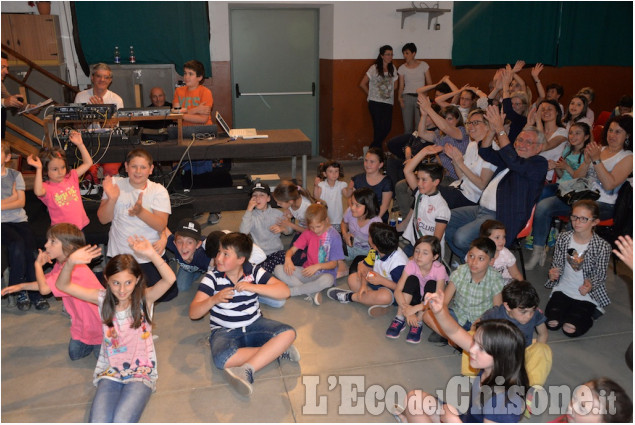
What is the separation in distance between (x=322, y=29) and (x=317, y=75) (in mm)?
704

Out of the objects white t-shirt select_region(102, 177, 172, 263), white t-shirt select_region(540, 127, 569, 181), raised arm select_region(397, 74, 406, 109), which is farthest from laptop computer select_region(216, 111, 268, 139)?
raised arm select_region(397, 74, 406, 109)

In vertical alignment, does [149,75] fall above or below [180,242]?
above

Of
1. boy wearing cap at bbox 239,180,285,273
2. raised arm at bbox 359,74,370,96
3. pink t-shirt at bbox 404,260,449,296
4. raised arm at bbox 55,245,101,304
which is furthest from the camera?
raised arm at bbox 359,74,370,96

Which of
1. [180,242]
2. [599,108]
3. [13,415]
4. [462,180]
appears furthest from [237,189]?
[599,108]

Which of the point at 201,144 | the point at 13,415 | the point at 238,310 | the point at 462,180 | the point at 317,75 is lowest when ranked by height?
the point at 13,415

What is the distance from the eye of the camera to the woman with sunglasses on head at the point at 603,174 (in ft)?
13.8

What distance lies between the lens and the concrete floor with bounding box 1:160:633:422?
2.94 metres

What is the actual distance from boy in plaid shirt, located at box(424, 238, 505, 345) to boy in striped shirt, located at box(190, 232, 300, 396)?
3.44ft

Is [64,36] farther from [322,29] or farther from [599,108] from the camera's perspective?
[599,108]

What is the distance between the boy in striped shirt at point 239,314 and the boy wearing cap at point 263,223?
3.75 feet

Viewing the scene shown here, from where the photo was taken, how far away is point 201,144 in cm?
498

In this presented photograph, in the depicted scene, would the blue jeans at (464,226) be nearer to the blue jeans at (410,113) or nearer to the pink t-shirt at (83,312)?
the pink t-shirt at (83,312)

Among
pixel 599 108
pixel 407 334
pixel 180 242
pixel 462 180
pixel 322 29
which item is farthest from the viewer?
pixel 599 108

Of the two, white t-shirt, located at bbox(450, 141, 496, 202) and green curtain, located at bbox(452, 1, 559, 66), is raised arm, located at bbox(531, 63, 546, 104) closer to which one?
green curtain, located at bbox(452, 1, 559, 66)
